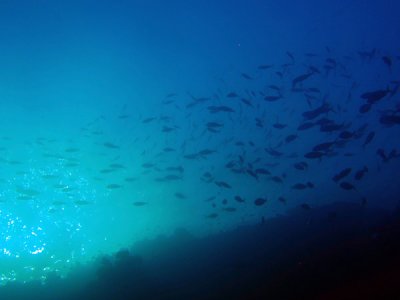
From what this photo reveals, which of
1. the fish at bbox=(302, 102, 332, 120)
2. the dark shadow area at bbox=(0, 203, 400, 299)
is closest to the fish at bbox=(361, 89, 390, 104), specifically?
the fish at bbox=(302, 102, 332, 120)

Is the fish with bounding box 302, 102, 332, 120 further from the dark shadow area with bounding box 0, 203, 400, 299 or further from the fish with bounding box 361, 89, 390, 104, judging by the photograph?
the dark shadow area with bounding box 0, 203, 400, 299

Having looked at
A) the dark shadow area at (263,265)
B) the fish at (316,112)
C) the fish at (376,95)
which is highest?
the fish at (316,112)

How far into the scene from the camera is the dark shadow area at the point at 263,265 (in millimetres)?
9141

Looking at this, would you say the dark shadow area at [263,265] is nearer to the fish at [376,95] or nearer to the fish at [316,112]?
the fish at [316,112]

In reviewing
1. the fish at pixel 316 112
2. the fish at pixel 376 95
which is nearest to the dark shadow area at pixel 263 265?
the fish at pixel 316 112

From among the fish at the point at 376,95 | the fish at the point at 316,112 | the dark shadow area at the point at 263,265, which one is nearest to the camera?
the dark shadow area at the point at 263,265

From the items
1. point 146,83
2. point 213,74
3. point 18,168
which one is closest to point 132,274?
point 146,83

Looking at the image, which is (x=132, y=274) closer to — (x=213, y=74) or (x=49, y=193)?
(x=213, y=74)

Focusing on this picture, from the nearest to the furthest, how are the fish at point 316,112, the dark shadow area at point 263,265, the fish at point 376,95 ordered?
1. the dark shadow area at point 263,265
2. the fish at point 376,95
3. the fish at point 316,112

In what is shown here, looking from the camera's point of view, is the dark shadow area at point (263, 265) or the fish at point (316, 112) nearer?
the dark shadow area at point (263, 265)

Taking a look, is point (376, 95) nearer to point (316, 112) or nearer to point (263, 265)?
point (316, 112)

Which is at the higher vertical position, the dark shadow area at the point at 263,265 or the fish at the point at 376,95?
the fish at the point at 376,95

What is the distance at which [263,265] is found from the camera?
12.4 m

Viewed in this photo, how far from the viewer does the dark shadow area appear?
9.14 m
